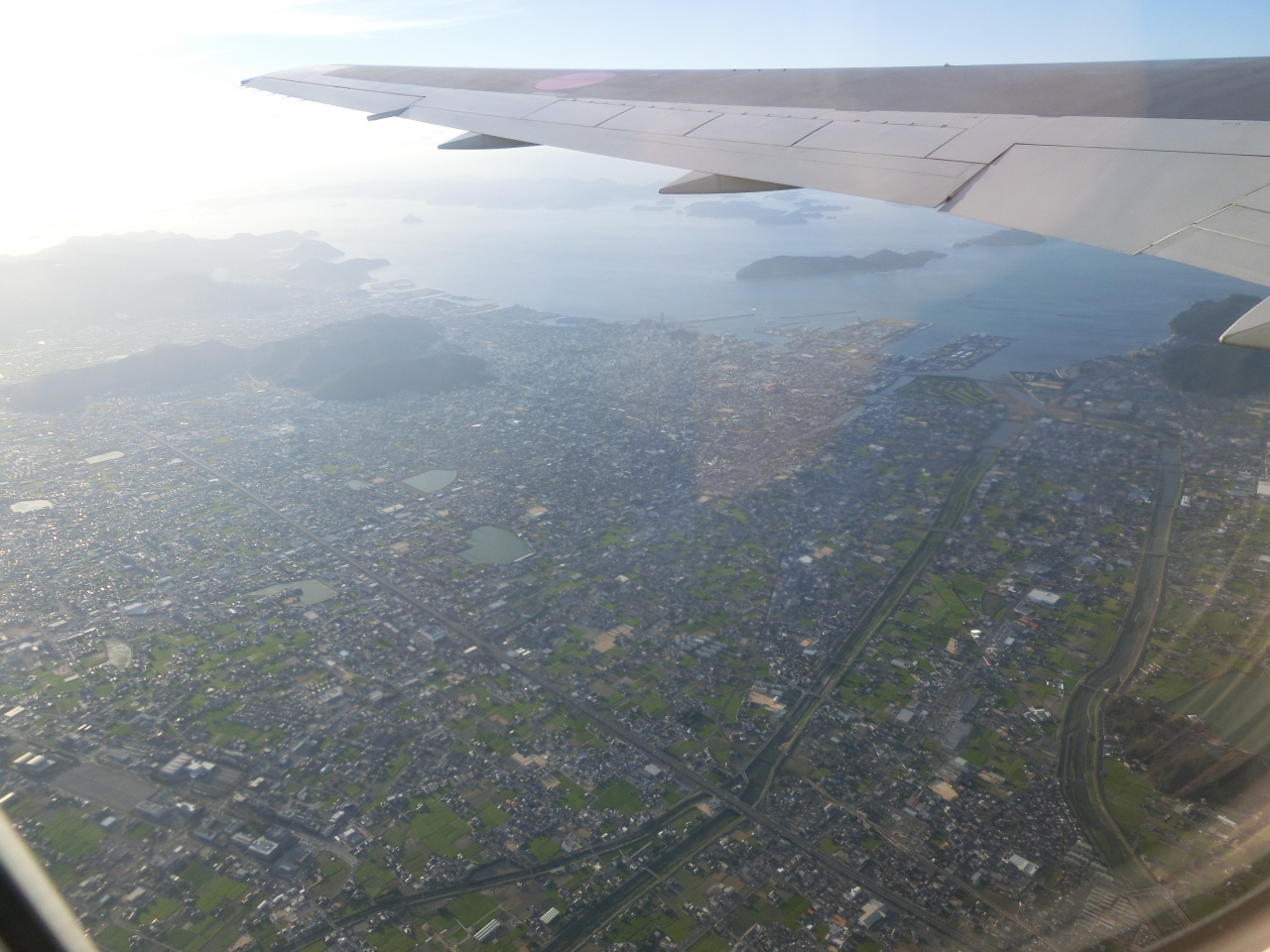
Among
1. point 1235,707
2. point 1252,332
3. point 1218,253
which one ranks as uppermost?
point 1218,253

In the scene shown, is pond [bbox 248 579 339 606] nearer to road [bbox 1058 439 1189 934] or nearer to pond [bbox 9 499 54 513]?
pond [bbox 9 499 54 513]

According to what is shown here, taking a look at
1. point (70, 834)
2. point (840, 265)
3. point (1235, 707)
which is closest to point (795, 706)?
point (1235, 707)

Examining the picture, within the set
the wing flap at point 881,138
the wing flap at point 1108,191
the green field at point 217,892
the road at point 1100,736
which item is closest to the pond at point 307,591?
the green field at point 217,892

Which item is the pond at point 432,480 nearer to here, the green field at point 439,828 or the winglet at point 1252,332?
the green field at point 439,828

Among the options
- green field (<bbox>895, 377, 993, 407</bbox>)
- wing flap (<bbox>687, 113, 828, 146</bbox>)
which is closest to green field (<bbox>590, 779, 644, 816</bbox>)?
wing flap (<bbox>687, 113, 828, 146</bbox>)

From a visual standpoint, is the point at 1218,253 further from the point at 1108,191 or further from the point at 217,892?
the point at 217,892

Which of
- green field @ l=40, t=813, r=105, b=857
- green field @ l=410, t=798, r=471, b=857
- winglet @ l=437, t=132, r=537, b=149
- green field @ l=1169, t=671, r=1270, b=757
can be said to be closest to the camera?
winglet @ l=437, t=132, r=537, b=149
